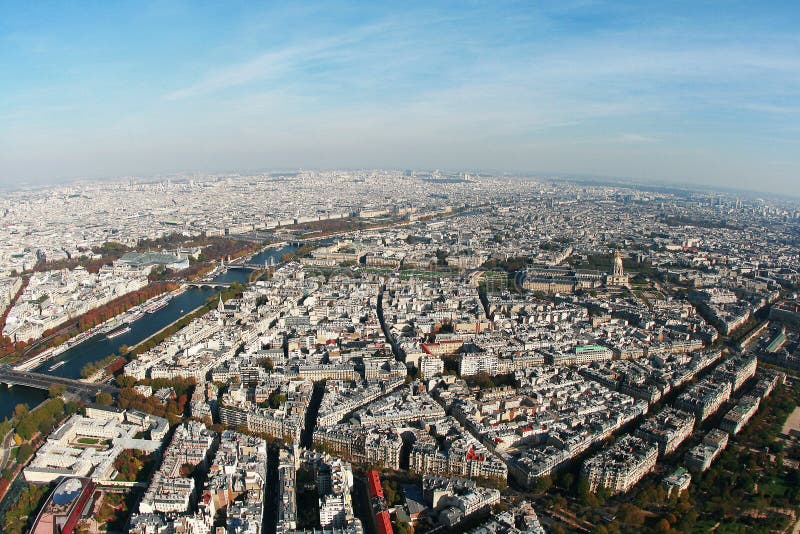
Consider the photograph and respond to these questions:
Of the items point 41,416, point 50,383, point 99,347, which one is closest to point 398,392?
point 41,416

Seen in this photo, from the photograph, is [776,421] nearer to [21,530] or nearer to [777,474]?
[777,474]

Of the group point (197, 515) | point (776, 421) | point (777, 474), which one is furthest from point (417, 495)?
point (776, 421)

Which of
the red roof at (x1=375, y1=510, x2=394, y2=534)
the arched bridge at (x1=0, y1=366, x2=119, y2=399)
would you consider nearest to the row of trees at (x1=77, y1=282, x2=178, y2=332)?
the arched bridge at (x1=0, y1=366, x2=119, y2=399)

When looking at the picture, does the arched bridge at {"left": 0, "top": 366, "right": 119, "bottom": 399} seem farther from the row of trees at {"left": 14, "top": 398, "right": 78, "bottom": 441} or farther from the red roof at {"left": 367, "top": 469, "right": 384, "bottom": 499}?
the red roof at {"left": 367, "top": 469, "right": 384, "bottom": 499}

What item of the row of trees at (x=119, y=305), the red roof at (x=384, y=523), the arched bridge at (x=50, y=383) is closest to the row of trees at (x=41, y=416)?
the arched bridge at (x=50, y=383)

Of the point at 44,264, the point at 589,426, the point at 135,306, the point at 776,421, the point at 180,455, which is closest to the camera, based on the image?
the point at 180,455

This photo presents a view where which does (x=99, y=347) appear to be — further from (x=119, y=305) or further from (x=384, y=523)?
(x=384, y=523)
